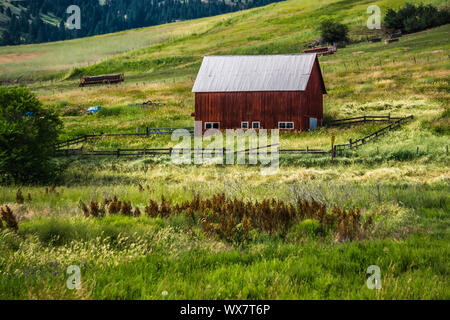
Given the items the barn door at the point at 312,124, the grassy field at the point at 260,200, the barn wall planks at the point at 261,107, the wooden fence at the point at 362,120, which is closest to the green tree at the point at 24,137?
the grassy field at the point at 260,200

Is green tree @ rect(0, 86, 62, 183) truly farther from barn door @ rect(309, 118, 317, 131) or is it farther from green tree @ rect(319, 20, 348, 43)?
green tree @ rect(319, 20, 348, 43)

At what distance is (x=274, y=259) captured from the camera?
22.4ft

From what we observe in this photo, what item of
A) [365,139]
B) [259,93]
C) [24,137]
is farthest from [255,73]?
[24,137]

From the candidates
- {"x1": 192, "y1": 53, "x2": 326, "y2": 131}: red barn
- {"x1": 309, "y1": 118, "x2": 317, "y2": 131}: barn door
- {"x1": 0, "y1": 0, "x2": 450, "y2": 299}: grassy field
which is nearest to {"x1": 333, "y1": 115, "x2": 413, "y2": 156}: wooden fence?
{"x1": 0, "y1": 0, "x2": 450, "y2": 299}: grassy field

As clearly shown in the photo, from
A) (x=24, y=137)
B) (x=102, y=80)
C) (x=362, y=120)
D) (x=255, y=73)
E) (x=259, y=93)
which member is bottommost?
(x=362, y=120)

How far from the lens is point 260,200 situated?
1315 cm

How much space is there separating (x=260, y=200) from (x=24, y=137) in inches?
542

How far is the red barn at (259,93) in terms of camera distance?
3884 centimetres

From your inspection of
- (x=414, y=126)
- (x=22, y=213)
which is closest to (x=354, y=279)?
(x=22, y=213)

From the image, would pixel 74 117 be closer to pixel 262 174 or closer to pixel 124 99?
pixel 124 99

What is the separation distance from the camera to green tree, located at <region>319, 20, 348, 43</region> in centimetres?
8012

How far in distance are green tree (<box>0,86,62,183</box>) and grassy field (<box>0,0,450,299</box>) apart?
5.30 feet

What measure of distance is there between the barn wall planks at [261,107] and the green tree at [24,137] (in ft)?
63.5

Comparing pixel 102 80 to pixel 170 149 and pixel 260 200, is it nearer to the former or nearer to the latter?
pixel 170 149
